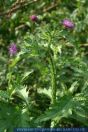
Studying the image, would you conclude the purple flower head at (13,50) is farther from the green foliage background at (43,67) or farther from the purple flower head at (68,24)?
the purple flower head at (68,24)

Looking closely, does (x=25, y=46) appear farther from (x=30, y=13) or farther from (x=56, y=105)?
(x=30, y=13)

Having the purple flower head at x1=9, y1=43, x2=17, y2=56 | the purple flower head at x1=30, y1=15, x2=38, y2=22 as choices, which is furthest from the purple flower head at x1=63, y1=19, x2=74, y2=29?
the purple flower head at x1=9, y1=43, x2=17, y2=56

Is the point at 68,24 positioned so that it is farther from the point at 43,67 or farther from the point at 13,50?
the point at 43,67

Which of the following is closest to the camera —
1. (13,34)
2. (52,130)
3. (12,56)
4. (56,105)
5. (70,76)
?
(56,105)

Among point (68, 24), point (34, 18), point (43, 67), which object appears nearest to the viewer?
point (43, 67)

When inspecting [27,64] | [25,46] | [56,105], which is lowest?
[27,64]

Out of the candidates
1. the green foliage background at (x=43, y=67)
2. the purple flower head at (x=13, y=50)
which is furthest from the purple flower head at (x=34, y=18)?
the purple flower head at (x=13, y=50)

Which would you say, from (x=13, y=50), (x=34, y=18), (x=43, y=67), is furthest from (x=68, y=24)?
(x=43, y=67)

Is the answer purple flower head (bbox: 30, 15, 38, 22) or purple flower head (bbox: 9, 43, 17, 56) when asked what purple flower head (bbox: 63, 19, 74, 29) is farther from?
purple flower head (bbox: 9, 43, 17, 56)

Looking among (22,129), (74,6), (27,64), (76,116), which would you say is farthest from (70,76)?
(74,6)
